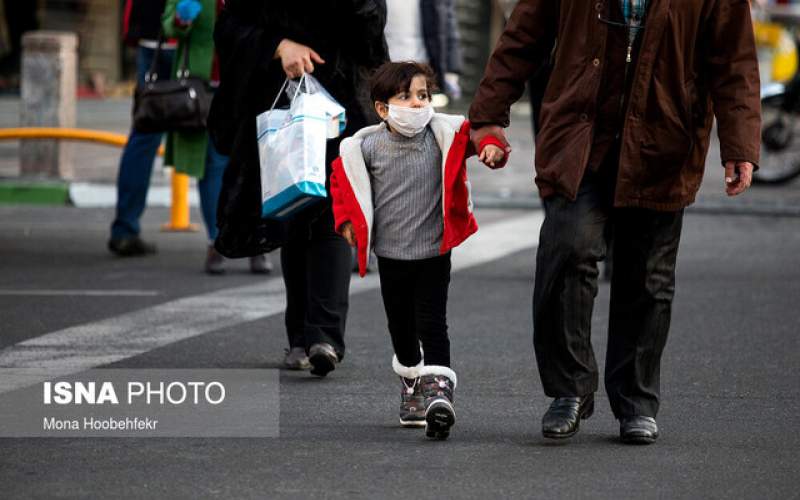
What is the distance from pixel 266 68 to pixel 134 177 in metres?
3.89

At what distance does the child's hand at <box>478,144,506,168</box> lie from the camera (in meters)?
5.39

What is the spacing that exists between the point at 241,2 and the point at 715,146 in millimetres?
14343

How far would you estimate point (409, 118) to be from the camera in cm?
551

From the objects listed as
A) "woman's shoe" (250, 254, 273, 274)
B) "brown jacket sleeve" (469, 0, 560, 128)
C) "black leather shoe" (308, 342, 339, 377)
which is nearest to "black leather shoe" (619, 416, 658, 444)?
"brown jacket sleeve" (469, 0, 560, 128)

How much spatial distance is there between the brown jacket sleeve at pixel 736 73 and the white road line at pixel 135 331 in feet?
8.67

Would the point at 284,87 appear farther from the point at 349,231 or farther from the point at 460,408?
the point at 460,408

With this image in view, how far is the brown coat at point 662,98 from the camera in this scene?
5297 millimetres

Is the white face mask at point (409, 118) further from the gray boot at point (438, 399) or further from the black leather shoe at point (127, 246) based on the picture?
the black leather shoe at point (127, 246)

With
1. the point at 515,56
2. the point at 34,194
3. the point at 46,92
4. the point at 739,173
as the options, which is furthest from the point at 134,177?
the point at 739,173

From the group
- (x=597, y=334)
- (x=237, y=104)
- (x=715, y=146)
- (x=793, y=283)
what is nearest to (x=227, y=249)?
(x=237, y=104)

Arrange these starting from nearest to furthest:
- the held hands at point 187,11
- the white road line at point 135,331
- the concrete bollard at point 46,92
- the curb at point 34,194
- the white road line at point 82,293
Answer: the white road line at point 135,331 < the white road line at point 82,293 < the held hands at point 187,11 < the curb at point 34,194 < the concrete bollard at point 46,92

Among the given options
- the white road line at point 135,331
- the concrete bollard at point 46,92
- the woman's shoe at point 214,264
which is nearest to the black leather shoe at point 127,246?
the woman's shoe at point 214,264

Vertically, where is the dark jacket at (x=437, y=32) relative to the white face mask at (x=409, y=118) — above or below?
below

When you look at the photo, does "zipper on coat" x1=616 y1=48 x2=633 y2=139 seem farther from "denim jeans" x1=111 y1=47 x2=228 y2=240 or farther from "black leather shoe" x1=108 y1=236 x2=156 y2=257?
"black leather shoe" x1=108 y1=236 x2=156 y2=257
